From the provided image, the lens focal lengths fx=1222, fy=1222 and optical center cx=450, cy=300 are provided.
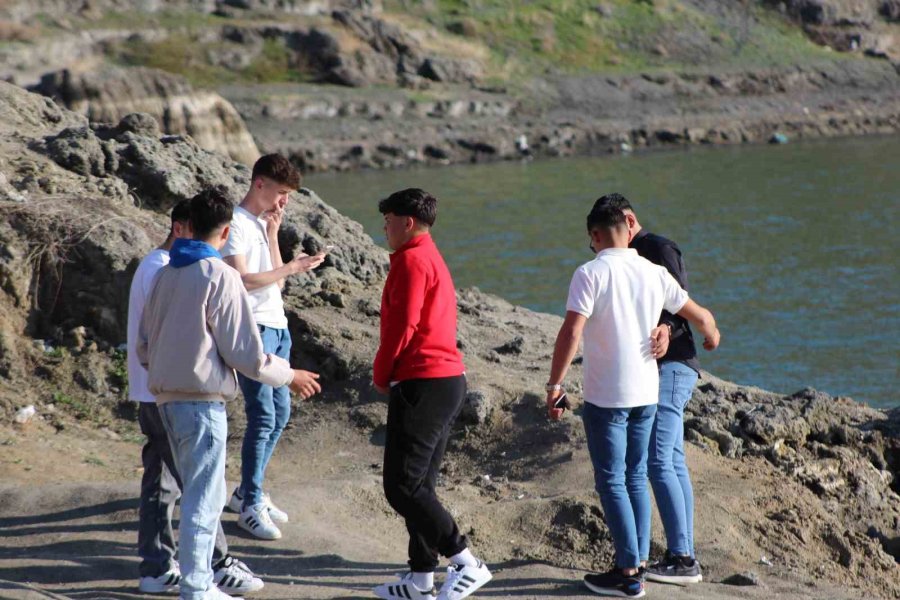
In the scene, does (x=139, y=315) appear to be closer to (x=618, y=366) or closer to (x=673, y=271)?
(x=618, y=366)

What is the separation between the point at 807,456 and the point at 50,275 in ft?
19.8

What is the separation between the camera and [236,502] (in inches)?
269

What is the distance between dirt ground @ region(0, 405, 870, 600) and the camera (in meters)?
6.18

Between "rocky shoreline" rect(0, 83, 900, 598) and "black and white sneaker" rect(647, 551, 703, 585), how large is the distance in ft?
1.94

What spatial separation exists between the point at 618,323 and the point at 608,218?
1.69 ft

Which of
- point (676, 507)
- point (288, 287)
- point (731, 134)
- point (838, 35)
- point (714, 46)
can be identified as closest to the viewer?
point (676, 507)

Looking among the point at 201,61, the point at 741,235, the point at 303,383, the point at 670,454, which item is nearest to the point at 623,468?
the point at 670,454

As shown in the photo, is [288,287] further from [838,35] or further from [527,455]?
[838,35]

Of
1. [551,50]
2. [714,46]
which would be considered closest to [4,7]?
[551,50]

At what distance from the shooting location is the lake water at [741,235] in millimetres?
17469

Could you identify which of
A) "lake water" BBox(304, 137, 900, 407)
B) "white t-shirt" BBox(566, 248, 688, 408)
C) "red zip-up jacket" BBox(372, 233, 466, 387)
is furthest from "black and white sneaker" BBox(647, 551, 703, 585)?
"lake water" BBox(304, 137, 900, 407)

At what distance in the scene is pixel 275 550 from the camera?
257 inches

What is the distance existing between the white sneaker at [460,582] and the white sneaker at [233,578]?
0.92 metres

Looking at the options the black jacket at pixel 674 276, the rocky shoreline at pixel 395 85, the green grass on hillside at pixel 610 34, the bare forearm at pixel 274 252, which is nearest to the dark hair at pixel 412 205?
the bare forearm at pixel 274 252
